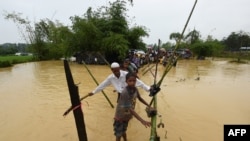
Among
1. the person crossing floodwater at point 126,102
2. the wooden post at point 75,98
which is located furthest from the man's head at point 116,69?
the wooden post at point 75,98

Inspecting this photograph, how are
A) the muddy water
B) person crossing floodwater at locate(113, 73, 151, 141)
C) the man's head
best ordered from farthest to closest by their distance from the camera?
the muddy water
the man's head
person crossing floodwater at locate(113, 73, 151, 141)

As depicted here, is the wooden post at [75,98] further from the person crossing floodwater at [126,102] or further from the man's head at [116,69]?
the man's head at [116,69]

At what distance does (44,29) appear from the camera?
31.8 metres

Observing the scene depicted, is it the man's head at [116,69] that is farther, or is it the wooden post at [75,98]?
the man's head at [116,69]

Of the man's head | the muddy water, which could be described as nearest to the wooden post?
the muddy water

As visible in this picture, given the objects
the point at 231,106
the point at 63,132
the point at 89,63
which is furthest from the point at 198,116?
the point at 89,63

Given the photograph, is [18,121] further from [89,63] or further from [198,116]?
[89,63]

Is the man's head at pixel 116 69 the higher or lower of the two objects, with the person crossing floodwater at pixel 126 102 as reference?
higher

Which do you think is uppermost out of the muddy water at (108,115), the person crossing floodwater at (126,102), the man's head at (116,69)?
the man's head at (116,69)

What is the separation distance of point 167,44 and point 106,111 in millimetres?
44037

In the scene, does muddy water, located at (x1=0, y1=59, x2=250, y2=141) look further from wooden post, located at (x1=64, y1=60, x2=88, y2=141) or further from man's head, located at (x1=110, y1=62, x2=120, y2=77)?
man's head, located at (x1=110, y1=62, x2=120, y2=77)

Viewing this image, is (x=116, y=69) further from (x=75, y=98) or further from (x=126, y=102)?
(x=75, y=98)

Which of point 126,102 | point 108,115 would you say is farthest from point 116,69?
point 108,115

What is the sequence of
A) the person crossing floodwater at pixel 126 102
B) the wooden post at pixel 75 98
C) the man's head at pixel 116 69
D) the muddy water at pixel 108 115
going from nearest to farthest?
the wooden post at pixel 75 98
the person crossing floodwater at pixel 126 102
the man's head at pixel 116 69
the muddy water at pixel 108 115
